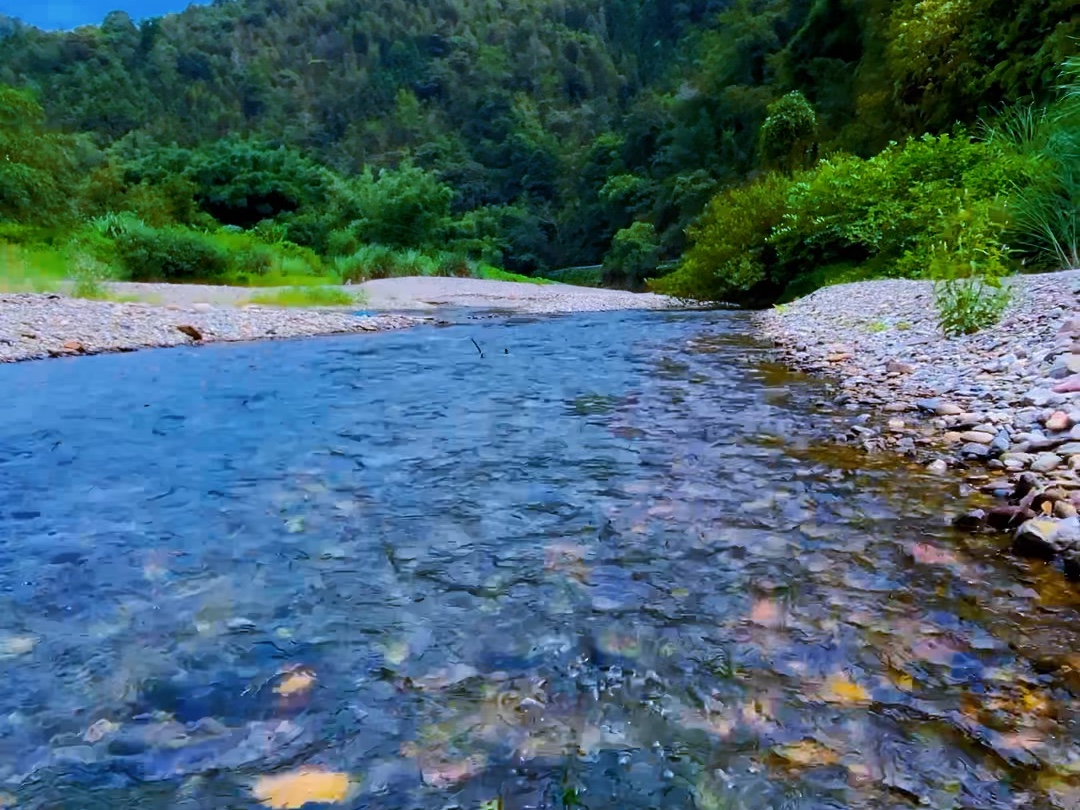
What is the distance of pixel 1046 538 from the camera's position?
9.66 ft

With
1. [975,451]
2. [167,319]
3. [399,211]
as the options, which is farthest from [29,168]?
[975,451]

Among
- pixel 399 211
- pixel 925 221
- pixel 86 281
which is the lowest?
pixel 925 221

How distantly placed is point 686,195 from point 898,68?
940 inches

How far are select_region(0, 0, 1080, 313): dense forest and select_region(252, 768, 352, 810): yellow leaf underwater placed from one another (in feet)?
23.5

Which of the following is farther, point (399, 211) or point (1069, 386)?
point (399, 211)

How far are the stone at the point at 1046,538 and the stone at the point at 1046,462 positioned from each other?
2.05ft

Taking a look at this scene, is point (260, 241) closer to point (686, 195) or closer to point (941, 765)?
point (686, 195)

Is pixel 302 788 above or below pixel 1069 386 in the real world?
below

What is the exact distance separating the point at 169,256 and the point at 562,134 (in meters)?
64.0

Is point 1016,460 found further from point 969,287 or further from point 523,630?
point 969,287

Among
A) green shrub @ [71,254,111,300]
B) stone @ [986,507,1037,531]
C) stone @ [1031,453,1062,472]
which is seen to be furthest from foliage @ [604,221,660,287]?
stone @ [986,507,1037,531]

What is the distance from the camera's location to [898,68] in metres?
21.0

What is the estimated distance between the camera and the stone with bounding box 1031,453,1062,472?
3.56 metres

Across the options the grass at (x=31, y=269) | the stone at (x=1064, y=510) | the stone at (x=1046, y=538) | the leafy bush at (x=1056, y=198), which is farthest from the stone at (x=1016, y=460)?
the grass at (x=31, y=269)
